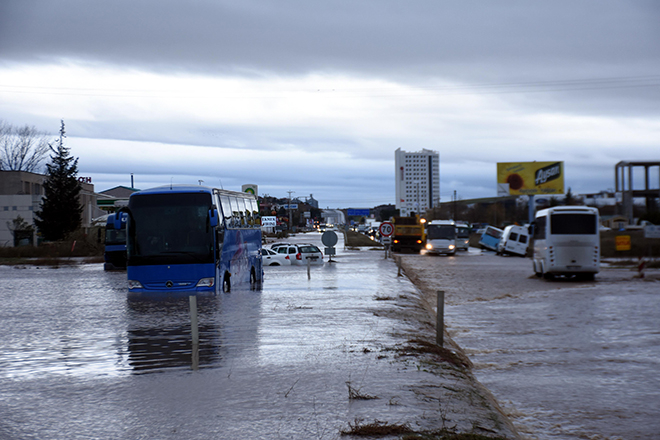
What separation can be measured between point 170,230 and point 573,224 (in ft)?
57.5

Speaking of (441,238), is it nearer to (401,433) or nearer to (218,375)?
(218,375)

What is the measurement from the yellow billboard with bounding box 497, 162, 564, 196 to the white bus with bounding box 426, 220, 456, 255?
90.0 ft

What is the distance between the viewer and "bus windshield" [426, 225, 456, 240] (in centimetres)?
5462

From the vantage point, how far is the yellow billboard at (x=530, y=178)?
259 ft

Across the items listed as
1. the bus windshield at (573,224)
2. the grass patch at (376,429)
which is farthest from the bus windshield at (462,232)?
the grass patch at (376,429)

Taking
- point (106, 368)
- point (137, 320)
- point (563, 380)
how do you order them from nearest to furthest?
1. point (106, 368)
2. point (563, 380)
3. point (137, 320)

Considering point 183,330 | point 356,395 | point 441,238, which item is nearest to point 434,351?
point 356,395

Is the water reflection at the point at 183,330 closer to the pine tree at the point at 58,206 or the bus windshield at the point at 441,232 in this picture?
the bus windshield at the point at 441,232

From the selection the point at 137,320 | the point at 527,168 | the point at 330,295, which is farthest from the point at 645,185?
the point at 137,320

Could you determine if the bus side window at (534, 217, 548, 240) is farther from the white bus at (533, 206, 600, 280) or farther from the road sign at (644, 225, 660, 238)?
the road sign at (644, 225, 660, 238)

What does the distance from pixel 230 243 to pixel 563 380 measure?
1208cm

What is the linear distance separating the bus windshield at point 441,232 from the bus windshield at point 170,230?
38605 mm

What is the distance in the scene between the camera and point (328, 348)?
393 inches

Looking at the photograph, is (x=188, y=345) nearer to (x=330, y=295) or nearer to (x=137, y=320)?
(x=137, y=320)
